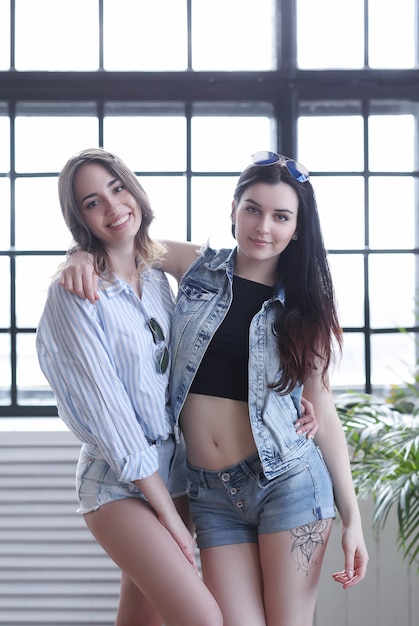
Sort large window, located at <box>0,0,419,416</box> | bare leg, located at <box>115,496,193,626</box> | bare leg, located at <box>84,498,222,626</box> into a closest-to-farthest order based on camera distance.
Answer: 1. bare leg, located at <box>84,498,222,626</box>
2. bare leg, located at <box>115,496,193,626</box>
3. large window, located at <box>0,0,419,416</box>

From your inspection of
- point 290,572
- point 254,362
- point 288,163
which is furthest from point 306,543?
point 288,163

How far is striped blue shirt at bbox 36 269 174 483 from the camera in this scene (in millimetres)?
1545

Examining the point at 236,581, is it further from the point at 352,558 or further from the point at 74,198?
the point at 74,198

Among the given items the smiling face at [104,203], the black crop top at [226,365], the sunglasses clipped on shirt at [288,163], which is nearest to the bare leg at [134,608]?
the black crop top at [226,365]

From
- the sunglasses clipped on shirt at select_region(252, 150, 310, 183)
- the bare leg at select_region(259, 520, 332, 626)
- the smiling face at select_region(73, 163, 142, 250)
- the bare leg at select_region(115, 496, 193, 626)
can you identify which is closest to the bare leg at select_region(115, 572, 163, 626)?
the bare leg at select_region(115, 496, 193, 626)

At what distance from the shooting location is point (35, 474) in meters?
2.71

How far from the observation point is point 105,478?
164 cm

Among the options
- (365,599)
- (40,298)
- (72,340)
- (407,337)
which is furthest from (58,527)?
(407,337)

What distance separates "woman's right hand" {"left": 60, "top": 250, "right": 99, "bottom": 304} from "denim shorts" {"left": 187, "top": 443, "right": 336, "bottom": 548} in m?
0.50

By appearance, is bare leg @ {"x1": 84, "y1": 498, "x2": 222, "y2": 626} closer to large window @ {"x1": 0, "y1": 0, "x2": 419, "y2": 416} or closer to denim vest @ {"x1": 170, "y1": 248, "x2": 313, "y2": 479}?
denim vest @ {"x1": 170, "y1": 248, "x2": 313, "y2": 479}

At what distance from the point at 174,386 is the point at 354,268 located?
1500 millimetres

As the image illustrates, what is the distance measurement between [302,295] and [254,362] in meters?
0.22

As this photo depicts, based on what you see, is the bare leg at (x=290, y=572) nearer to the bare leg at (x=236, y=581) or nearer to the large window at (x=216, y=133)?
the bare leg at (x=236, y=581)

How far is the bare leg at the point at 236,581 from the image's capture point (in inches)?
64.7
